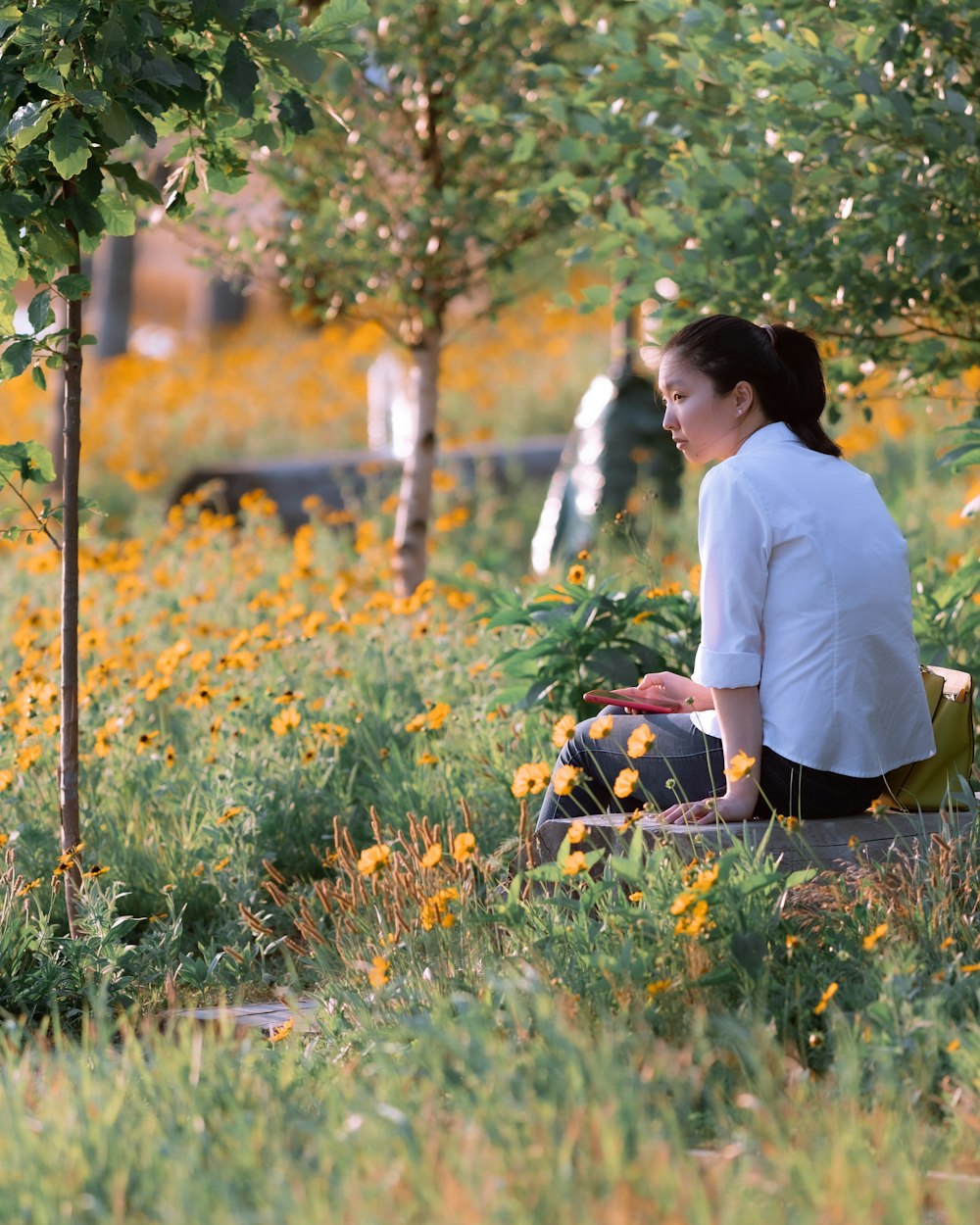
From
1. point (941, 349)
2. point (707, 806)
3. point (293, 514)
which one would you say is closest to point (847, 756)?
point (707, 806)

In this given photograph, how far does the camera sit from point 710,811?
9.96 ft

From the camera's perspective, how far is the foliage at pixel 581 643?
4.00 meters

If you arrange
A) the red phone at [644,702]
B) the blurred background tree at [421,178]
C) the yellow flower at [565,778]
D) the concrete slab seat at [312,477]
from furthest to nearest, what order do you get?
the concrete slab seat at [312,477] < the blurred background tree at [421,178] < the red phone at [644,702] < the yellow flower at [565,778]

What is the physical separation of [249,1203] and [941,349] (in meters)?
3.39

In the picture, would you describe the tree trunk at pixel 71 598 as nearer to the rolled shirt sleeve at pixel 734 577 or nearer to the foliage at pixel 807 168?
the rolled shirt sleeve at pixel 734 577

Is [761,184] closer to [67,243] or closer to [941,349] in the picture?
[941,349]

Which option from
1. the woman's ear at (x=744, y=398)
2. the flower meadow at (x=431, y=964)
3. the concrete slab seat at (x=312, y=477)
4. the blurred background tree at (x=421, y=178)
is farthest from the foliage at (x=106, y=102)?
the concrete slab seat at (x=312, y=477)

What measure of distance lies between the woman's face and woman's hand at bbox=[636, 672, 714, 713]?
1.61ft

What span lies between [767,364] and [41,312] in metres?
1.54

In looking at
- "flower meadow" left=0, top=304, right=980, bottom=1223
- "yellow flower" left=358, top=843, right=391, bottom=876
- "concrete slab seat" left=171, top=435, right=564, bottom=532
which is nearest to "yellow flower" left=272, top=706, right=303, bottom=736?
"flower meadow" left=0, top=304, right=980, bottom=1223

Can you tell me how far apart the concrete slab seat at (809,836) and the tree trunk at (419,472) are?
3400 millimetres

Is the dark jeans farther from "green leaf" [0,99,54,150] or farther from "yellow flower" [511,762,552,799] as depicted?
"green leaf" [0,99,54,150]

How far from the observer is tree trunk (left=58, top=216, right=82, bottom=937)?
3.38 metres

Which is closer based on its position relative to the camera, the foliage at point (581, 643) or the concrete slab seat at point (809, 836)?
the concrete slab seat at point (809, 836)
